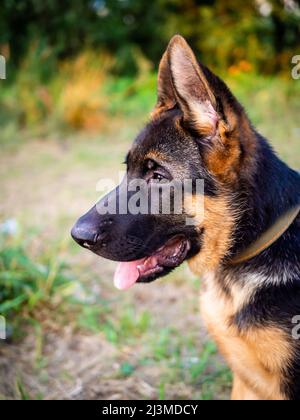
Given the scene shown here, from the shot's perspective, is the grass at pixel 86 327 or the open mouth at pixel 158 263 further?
the grass at pixel 86 327

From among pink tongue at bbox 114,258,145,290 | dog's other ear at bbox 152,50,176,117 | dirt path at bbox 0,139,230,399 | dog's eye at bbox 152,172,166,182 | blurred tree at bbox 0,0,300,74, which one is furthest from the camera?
blurred tree at bbox 0,0,300,74

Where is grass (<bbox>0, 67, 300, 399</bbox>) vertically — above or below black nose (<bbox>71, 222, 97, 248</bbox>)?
below

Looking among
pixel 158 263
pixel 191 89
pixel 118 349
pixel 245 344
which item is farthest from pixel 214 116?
pixel 118 349

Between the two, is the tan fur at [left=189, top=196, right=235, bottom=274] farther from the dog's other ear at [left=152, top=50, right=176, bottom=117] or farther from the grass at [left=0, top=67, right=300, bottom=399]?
the grass at [left=0, top=67, right=300, bottom=399]

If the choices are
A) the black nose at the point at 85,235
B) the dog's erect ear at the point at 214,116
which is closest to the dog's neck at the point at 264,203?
the dog's erect ear at the point at 214,116

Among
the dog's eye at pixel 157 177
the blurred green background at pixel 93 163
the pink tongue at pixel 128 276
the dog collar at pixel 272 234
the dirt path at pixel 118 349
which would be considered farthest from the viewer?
the blurred green background at pixel 93 163

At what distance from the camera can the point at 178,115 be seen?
2768 millimetres

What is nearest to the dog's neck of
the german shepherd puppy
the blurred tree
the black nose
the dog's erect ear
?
the german shepherd puppy

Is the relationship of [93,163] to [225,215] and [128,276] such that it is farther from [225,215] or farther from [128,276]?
[225,215]

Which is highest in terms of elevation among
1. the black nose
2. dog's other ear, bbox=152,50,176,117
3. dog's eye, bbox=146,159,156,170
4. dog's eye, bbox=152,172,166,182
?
dog's other ear, bbox=152,50,176,117

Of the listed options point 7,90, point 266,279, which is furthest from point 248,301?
point 7,90

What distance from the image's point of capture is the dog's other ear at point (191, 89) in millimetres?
2418

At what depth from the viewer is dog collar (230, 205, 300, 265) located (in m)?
2.54

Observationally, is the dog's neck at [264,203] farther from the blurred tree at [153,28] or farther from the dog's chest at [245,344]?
the blurred tree at [153,28]
